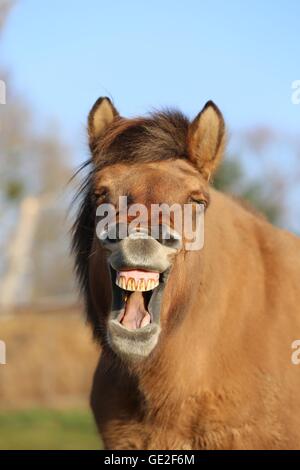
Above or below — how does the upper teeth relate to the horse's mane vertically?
below

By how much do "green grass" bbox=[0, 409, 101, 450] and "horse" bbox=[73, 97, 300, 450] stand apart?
881cm

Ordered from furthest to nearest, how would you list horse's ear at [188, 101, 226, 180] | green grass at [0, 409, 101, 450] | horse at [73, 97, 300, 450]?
1. green grass at [0, 409, 101, 450]
2. horse's ear at [188, 101, 226, 180]
3. horse at [73, 97, 300, 450]

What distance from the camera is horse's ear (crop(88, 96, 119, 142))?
5988 millimetres

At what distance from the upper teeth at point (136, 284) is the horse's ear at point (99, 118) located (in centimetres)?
155

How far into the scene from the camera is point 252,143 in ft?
116

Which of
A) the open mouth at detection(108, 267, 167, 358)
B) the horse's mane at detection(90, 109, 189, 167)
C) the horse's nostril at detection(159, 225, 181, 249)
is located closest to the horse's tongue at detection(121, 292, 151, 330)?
the open mouth at detection(108, 267, 167, 358)

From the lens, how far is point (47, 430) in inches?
654

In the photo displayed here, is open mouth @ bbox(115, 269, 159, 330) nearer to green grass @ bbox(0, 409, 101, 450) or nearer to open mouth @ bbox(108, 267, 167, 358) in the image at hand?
open mouth @ bbox(108, 267, 167, 358)

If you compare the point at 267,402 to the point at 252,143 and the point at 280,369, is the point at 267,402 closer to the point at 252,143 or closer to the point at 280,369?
the point at 280,369

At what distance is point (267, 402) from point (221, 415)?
0.37 m

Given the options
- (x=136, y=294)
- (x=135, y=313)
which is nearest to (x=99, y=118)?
(x=136, y=294)

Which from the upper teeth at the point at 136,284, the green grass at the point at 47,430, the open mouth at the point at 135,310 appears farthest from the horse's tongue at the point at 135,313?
the green grass at the point at 47,430

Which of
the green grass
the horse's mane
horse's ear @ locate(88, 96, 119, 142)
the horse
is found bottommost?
the green grass

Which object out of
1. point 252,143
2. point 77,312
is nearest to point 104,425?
point 77,312
